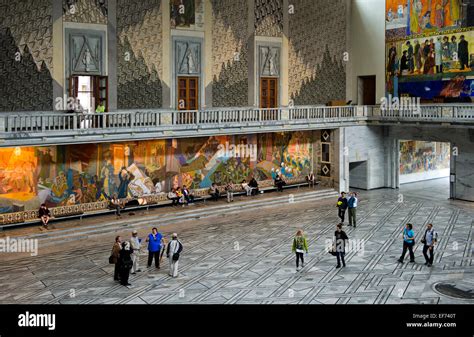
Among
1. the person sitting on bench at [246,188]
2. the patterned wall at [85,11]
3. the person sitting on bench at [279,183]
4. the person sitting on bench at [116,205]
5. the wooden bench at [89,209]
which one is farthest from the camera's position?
the person sitting on bench at [279,183]

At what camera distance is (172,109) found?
2419 cm

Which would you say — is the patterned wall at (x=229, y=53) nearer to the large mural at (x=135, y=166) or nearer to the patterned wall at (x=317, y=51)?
the large mural at (x=135, y=166)

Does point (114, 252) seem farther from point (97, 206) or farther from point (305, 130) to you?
point (305, 130)

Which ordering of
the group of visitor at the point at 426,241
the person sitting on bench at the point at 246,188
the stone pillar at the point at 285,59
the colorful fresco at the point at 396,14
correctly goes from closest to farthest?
the group of visitor at the point at 426,241 < the person sitting on bench at the point at 246,188 < the stone pillar at the point at 285,59 < the colorful fresco at the point at 396,14

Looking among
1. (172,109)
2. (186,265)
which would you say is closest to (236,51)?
(172,109)

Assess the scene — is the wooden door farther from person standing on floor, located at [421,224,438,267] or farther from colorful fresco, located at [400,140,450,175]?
person standing on floor, located at [421,224,438,267]

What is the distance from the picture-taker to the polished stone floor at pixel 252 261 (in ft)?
46.7

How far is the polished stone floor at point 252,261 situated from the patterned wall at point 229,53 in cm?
523

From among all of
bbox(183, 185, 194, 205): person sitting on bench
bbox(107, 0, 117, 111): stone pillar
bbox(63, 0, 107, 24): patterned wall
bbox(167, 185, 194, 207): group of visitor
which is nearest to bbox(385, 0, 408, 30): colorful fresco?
bbox(183, 185, 194, 205): person sitting on bench

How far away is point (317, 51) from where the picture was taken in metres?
29.8

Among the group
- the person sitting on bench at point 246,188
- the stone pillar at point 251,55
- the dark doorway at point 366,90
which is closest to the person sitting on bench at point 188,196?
the person sitting on bench at point 246,188

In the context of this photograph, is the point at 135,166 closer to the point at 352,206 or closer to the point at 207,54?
the point at 207,54

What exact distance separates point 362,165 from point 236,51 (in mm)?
10450

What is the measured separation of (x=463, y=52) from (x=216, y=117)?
12.4 m
